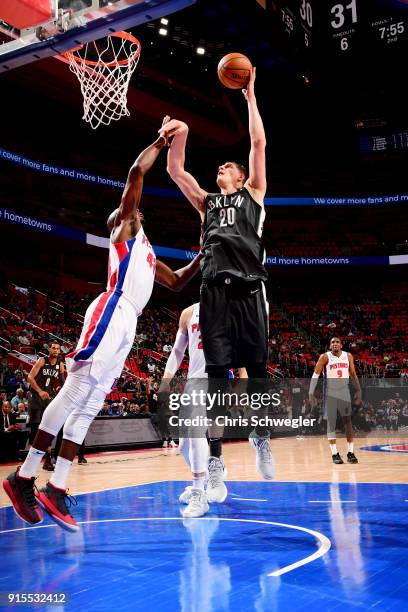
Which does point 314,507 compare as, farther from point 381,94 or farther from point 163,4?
point 381,94

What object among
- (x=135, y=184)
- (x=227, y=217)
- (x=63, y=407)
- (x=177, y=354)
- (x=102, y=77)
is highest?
(x=102, y=77)

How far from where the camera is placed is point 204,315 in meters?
4.36

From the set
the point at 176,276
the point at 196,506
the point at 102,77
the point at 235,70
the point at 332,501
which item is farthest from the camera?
the point at 102,77

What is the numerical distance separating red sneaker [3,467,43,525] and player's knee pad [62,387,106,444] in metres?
0.38

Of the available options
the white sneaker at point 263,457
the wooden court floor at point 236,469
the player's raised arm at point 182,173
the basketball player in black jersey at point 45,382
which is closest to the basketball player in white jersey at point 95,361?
the player's raised arm at point 182,173

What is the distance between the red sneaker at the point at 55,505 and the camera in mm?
3934

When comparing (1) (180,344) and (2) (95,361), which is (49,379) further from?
(2) (95,361)

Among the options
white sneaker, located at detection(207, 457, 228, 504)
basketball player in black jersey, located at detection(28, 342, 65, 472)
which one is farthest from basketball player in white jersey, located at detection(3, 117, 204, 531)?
basketball player in black jersey, located at detection(28, 342, 65, 472)

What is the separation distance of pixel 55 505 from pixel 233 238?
6.89 feet

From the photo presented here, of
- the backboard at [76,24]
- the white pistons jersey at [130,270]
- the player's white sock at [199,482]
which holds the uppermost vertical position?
the backboard at [76,24]

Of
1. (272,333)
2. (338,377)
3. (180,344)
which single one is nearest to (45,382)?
(180,344)

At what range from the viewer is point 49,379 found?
952 centimetres

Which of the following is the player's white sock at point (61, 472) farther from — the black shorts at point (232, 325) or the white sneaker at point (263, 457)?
the white sneaker at point (263, 457)

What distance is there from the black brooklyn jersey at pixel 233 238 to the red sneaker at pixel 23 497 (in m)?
1.81
